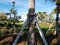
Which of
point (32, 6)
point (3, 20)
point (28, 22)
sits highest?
point (32, 6)

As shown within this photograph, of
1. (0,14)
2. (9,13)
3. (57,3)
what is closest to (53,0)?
(57,3)

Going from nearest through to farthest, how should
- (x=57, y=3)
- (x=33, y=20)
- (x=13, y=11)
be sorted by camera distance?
(x=33, y=20), (x=57, y=3), (x=13, y=11)

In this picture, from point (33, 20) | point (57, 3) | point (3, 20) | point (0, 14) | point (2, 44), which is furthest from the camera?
point (0, 14)

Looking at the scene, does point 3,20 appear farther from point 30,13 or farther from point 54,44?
point 30,13

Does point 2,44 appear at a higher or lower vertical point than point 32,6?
lower

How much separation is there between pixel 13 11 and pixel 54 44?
513 inches

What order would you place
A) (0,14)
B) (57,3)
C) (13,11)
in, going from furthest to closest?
(0,14) < (13,11) < (57,3)

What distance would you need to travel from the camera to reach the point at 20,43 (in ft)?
44.4

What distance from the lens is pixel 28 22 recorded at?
7.19 metres

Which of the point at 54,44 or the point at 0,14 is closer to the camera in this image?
the point at 54,44

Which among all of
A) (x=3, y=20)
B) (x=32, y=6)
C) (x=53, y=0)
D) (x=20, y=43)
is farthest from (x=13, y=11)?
(x=32, y=6)

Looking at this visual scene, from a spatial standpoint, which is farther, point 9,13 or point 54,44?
point 9,13

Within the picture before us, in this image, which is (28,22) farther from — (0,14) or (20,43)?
(0,14)

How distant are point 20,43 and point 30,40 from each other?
20.4ft
